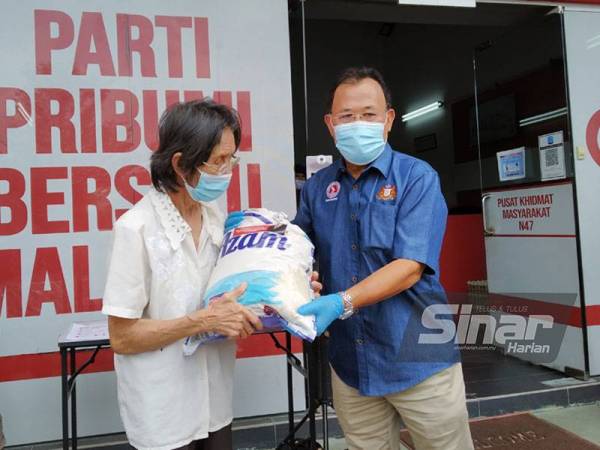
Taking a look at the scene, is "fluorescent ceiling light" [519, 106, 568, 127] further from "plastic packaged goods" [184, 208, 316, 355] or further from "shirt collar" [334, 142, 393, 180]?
"plastic packaged goods" [184, 208, 316, 355]

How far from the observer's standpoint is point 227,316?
1317mm

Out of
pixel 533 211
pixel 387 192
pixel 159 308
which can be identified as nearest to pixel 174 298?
pixel 159 308

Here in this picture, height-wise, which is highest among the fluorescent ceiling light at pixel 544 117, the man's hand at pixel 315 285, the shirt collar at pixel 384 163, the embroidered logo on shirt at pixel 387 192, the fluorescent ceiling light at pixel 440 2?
the fluorescent ceiling light at pixel 440 2

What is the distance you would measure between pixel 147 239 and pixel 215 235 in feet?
0.85

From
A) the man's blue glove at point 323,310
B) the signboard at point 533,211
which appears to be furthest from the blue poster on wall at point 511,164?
the man's blue glove at point 323,310

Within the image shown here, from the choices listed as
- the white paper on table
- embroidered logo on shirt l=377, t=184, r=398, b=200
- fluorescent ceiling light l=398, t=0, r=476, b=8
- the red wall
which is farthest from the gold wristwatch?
the red wall

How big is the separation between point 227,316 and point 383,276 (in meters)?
0.47

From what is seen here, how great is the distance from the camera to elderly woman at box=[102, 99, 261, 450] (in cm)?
133

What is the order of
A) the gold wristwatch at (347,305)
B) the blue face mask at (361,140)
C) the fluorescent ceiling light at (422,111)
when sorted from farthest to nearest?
the fluorescent ceiling light at (422,111)
the blue face mask at (361,140)
the gold wristwatch at (347,305)

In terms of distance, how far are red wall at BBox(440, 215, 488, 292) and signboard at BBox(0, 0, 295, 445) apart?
3902 mm

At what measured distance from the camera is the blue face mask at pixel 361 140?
5.45ft

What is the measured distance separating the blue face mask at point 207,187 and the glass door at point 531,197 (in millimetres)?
3065

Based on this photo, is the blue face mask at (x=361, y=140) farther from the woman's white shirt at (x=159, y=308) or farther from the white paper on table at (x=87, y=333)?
the white paper on table at (x=87, y=333)

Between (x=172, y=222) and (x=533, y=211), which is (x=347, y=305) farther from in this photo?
(x=533, y=211)
